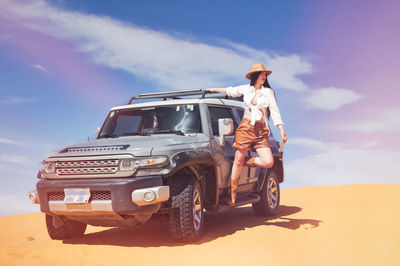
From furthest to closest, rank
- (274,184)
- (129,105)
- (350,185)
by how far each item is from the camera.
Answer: (350,185)
(274,184)
(129,105)

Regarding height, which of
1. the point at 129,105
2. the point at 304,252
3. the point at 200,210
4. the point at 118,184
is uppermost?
the point at 129,105

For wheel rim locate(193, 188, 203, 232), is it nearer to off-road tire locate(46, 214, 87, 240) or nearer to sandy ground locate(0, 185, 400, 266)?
sandy ground locate(0, 185, 400, 266)

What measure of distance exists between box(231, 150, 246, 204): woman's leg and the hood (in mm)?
869

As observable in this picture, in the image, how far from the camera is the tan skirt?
7590 millimetres

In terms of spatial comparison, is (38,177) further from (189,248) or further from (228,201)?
(228,201)

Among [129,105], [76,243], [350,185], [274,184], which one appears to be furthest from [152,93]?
[350,185]

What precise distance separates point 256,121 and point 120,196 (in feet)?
8.98

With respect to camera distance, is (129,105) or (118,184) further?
(129,105)

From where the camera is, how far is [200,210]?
22.9 ft

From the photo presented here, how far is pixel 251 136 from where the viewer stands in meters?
7.59

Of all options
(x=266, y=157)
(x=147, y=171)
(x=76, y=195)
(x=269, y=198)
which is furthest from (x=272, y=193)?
(x=76, y=195)

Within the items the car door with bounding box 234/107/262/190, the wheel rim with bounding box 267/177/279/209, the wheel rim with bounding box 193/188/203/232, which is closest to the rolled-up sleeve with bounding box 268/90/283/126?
the car door with bounding box 234/107/262/190

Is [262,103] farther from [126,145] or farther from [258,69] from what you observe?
[126,145]

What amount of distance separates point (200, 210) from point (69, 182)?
2028mm
